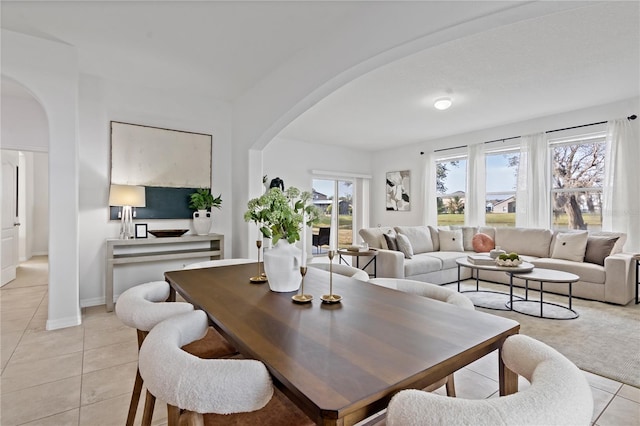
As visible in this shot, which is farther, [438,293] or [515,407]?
[438,293]

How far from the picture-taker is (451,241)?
5492 mm

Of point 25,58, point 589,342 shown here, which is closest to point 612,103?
point 589,342

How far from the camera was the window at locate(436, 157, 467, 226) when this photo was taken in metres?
6.50

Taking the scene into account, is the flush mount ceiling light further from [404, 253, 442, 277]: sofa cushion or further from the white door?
the white door

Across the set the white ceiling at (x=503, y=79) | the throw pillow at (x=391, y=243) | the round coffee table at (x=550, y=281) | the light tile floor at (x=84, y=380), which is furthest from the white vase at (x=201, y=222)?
the round coffee table at (x=550, y=281)

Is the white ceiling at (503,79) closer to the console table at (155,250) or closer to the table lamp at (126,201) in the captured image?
the console table at (155,250)

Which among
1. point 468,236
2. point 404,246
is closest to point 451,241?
point 468,236

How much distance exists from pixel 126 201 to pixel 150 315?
2.80m

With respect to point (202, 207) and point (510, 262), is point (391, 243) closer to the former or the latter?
point (510, 262)

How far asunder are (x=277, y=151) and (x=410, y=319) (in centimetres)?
585

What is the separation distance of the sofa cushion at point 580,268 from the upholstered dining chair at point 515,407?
426cm

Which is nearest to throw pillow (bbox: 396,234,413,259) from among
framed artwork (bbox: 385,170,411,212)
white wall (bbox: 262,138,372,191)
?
framed artwork (bbox: 385,170,411,212)

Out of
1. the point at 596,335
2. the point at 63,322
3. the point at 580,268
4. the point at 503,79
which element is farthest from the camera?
the point at 580,268

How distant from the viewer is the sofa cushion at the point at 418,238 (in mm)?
5215
